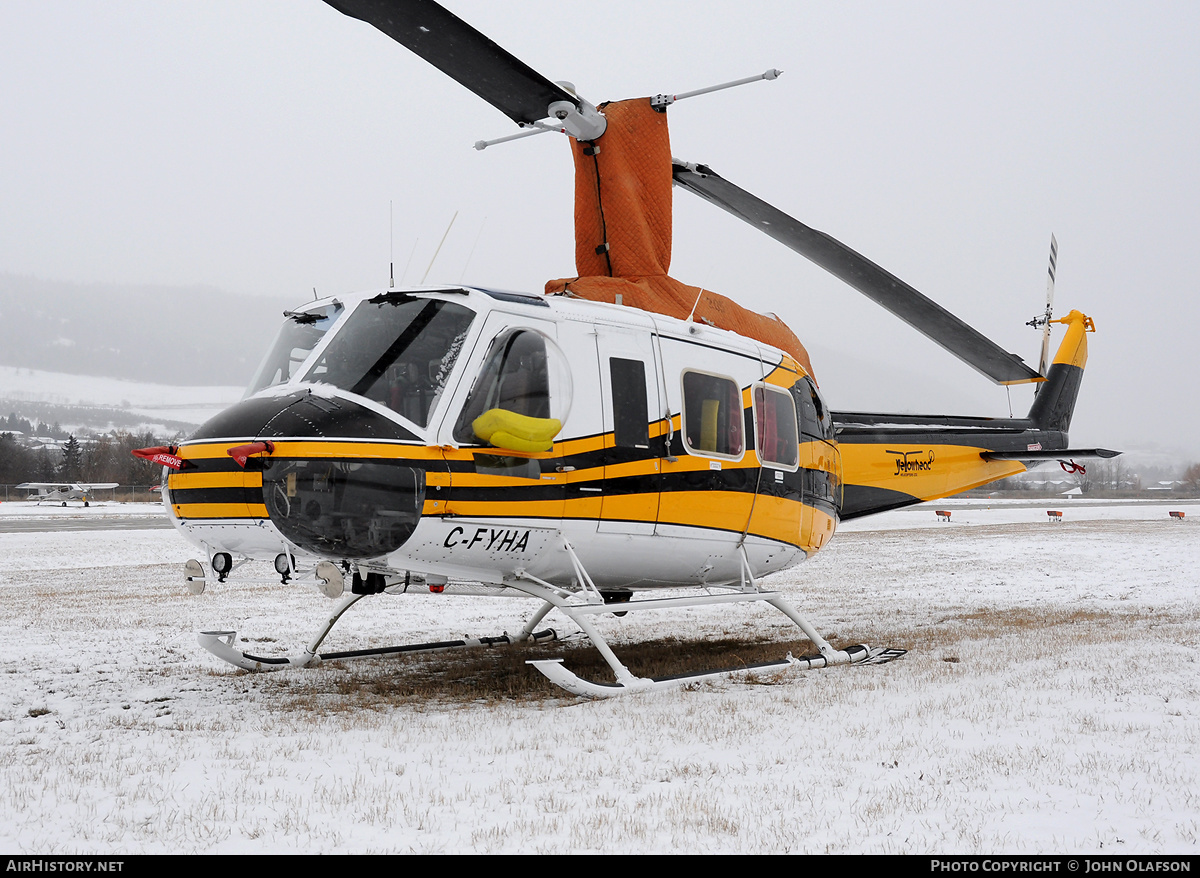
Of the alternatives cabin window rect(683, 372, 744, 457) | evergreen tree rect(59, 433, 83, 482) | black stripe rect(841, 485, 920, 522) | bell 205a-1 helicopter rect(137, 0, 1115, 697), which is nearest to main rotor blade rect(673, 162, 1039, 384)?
bell 205a-1 helicopter rect(137, 0, 1115, 697)

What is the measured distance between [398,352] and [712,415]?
274 centimetres

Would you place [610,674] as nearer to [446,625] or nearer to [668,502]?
[668,502]

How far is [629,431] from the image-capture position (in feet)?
21.7

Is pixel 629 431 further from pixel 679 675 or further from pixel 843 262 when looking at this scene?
pixel 843 262

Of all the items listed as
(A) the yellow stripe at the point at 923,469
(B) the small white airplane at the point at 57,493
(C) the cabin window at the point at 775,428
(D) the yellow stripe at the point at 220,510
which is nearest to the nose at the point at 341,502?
(D) the yellow stripe at the point at 220,510

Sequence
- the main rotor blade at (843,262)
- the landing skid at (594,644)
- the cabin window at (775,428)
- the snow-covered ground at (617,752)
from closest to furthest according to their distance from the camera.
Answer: the snow-covered ground at (617,752), the landing skid at (594,644), the cabin window at (775,428), the main rotor blade at (843,262)

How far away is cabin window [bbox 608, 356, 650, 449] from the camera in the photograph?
21.6 feet

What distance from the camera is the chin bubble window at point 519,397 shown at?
571 centimetres

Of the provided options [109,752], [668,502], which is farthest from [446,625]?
[109,752]

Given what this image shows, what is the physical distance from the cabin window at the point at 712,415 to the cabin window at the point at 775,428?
30 centimetres

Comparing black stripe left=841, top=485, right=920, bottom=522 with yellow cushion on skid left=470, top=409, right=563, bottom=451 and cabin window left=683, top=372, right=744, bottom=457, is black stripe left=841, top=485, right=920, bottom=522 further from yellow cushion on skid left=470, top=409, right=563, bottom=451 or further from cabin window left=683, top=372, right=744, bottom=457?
yellow cushion on skid left=470, top=409, right=563, bottom=451

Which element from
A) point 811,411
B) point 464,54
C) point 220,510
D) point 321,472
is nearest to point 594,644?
point 321,472

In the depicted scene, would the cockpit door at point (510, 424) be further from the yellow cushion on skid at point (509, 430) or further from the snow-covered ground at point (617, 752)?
the snow-covered ground at point (617, 752)
